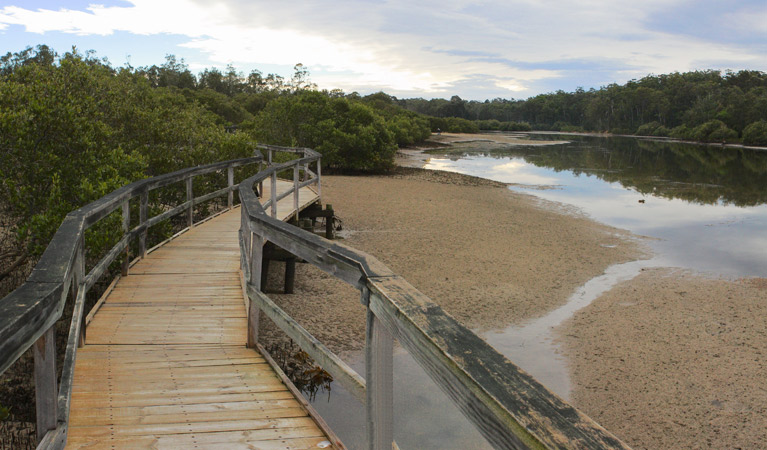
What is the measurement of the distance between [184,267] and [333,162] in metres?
26.0

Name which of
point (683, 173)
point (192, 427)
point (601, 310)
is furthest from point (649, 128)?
point (192, 427)

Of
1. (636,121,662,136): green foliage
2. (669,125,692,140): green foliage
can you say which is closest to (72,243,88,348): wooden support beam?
(669,125,692,140): green foliage

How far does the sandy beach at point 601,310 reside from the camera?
6.73 meters

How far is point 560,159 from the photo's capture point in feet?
173

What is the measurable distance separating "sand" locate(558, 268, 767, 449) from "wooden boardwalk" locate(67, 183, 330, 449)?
4269 millimetres

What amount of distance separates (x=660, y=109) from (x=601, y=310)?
107 meters

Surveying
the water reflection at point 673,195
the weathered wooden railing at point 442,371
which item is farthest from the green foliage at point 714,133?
the weathered wooden railing at point 442,371

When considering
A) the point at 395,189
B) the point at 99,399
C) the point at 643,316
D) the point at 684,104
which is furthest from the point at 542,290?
the point at 684,104

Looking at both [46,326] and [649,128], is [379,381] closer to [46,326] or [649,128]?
[46,326]

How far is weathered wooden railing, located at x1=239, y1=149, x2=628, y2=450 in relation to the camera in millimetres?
1153

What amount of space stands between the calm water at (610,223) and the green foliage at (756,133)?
20.8 meters

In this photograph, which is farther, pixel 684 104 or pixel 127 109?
pixel 684 104

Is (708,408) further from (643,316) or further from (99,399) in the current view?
(99,399)

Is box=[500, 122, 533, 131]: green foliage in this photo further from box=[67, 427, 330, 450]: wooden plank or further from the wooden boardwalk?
box=[67, 427, 330, 450]: wooden plank
